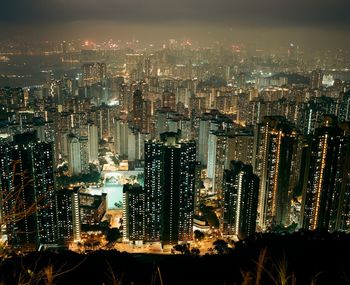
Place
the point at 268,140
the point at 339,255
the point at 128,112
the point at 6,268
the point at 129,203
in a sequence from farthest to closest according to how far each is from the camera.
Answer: the point at 128,112 < the point at 268,140 < the point at 129,203 < the point at 339,255 < the point at 6,268

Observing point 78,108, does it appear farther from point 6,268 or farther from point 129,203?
point 6,268

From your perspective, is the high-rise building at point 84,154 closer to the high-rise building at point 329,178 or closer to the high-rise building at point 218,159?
the high-rise building at point 218,159

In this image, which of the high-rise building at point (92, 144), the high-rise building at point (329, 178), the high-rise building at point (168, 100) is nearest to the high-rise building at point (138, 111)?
the high-rise building at point (168, 100)

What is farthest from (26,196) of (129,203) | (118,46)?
(118,46)

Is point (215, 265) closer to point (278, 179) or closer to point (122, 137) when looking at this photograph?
point (278, 179)

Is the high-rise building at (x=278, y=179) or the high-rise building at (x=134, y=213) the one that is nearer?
the high-rise building at (x=134, y=213)

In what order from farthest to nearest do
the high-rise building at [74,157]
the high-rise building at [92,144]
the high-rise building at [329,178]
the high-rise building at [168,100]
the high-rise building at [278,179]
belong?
1. the high-rise building at [168,100]
2. the high-rise building at [92,144]
3. the high-rise building at [74,157]
4. the high-rise building at [278,179]
5. the high-rise building at [329,178]

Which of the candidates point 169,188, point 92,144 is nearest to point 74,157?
point 92,144
